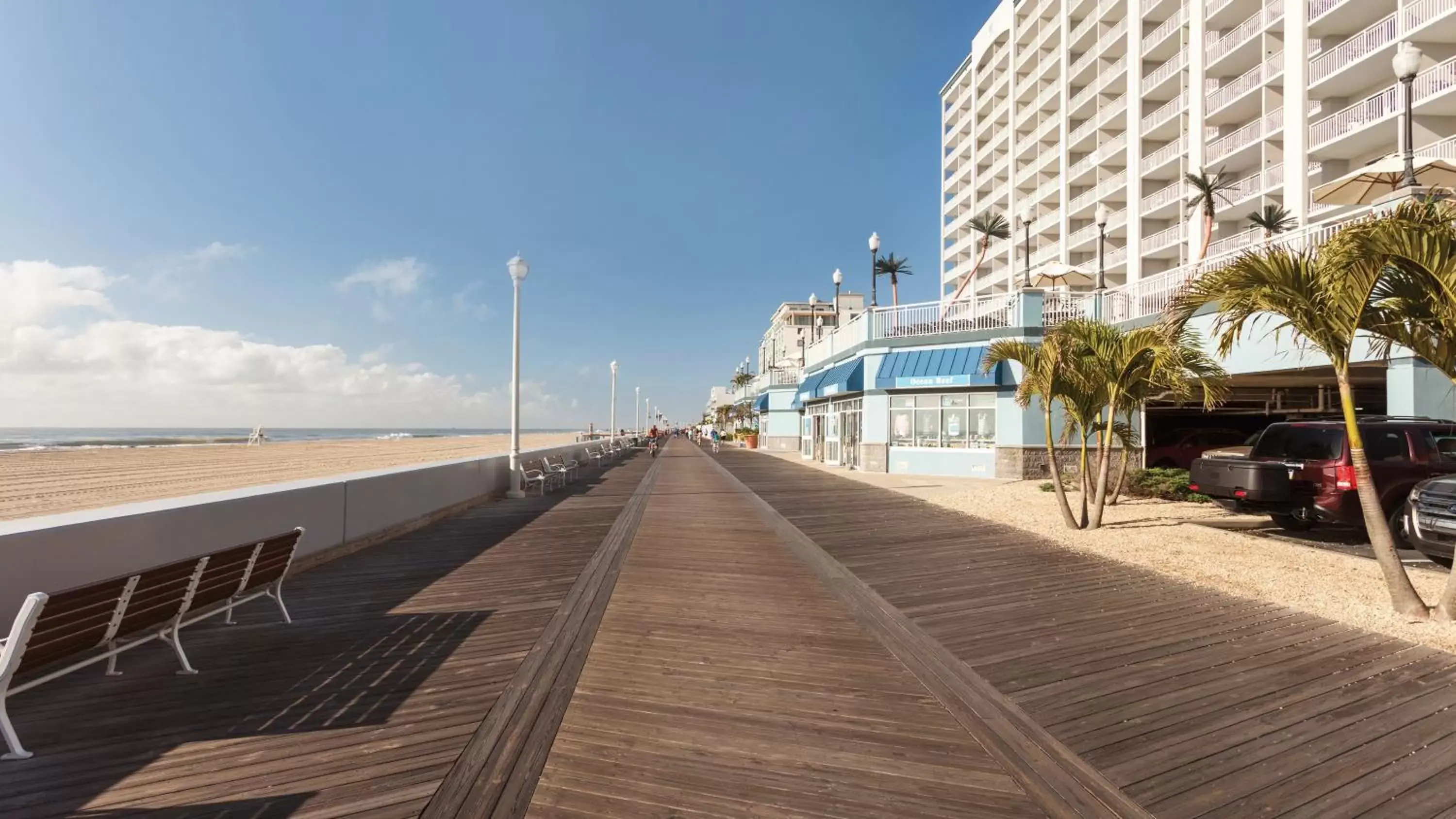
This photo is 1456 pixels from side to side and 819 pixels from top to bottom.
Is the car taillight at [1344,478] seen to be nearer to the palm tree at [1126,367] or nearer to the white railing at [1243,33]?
the palm tree at [1126,367]

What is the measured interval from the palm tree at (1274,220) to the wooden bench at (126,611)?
116 ft

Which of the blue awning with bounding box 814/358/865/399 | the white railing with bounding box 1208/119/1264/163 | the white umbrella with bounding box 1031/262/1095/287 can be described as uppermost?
the white railing with bounding box 1208/119/1264/163

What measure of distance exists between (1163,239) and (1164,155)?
191 inches

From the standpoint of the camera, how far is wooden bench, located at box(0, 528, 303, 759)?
3.14 metres

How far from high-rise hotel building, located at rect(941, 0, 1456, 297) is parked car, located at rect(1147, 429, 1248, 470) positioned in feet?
15.5

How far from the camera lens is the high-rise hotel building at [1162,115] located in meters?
26.1

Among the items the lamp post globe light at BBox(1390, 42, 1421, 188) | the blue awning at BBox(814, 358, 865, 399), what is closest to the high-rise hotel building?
the lamp post globe light at BBox(1390, 42, 1421, 188)

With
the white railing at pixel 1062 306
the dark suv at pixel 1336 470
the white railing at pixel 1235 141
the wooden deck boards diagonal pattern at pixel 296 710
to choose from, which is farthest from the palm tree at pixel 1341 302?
the white railing at pixel 1235 141

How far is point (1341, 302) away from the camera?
17.9 ft

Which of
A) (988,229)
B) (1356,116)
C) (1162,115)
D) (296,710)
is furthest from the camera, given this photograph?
(988,229)

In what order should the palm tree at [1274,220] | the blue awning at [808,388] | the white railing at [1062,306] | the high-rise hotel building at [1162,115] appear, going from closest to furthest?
the white railing at [1062,306] < the high-rise hotel building at [1162,115] < the blue awning at [808,388] < the palm tree at [1274,220]

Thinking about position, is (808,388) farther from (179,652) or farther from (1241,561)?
(179,652)

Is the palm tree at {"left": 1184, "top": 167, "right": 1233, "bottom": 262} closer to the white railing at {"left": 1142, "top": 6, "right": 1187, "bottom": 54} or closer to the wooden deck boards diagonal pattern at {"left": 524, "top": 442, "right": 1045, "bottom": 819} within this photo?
the white railing at {"left": 1142, "top": 6, "right": 1187, "bottom": 54}

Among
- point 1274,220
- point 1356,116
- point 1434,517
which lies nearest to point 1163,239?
point 1274,220
